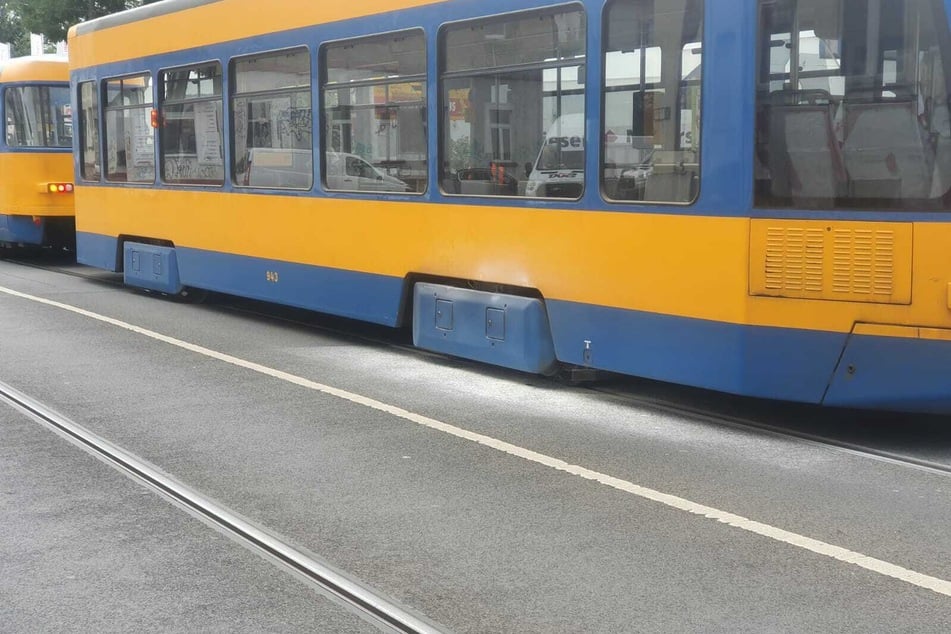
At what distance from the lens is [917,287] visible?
614 centimetres

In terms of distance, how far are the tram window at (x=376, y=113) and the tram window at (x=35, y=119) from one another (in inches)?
369

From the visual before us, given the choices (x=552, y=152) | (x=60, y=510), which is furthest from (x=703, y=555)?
(x=552, y=152)

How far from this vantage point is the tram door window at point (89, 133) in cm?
1400

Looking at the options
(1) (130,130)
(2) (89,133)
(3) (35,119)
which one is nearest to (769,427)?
(1) (130,130)

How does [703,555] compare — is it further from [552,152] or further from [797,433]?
[552,152]

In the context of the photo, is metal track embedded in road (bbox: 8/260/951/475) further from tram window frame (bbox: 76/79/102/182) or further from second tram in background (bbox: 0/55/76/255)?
second tram in background (bbox: 0/55/76/255)

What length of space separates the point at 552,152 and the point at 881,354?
8.15 ft

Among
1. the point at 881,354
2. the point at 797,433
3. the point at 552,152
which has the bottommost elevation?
the point at 797,433

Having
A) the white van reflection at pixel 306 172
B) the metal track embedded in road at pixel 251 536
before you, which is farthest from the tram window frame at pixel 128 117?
the metal track embedded in road at pixel 251 536

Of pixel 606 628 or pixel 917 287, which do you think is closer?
pixel 606 628

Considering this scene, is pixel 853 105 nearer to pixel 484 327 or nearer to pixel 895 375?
pixel 895 375

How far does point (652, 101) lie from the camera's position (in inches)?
276

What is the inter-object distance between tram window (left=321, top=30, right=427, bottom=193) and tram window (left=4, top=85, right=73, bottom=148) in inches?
369

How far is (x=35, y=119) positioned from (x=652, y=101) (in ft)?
43.7
